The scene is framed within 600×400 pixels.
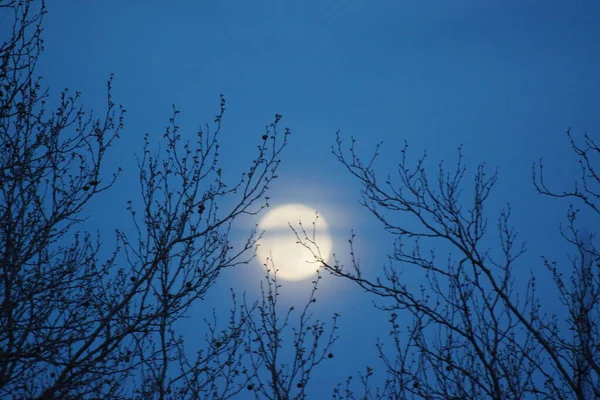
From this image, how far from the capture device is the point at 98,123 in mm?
5355

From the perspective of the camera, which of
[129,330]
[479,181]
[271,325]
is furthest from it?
[271,325]

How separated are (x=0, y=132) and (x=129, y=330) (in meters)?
2.83

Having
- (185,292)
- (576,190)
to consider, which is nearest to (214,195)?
(185,292)

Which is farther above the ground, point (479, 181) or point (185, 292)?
point (479, 181)

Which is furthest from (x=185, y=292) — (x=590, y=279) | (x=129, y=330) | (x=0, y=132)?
(x=590, y=279)

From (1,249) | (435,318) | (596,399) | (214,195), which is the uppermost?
(214,195)

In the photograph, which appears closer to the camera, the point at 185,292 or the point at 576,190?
the point at 185,292

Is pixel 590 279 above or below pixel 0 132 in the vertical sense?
below

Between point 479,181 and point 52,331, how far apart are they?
4780mm

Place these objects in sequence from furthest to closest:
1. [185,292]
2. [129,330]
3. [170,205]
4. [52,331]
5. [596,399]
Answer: [170,205]
[596,399]
[185,292]
[52,331]
[129,330]

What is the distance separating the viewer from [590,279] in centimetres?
582

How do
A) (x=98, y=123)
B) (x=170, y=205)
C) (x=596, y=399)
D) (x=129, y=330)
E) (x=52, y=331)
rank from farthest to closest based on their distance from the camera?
(x=170, y=205), (x=98, y=123), (x=596, y=399), (x=52, y=331), (x=129, y=330)

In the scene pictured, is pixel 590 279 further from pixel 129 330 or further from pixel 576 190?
pixel 129 330

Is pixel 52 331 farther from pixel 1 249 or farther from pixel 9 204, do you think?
pixel 9 204
